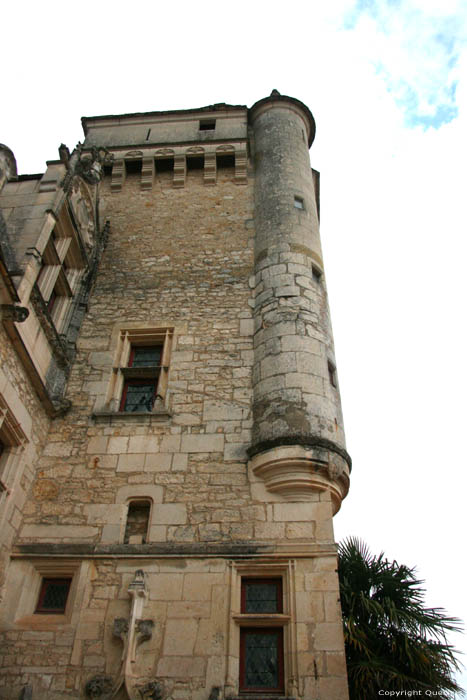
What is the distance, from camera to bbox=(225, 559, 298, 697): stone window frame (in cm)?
582

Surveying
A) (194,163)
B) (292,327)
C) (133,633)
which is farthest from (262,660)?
(194,163)

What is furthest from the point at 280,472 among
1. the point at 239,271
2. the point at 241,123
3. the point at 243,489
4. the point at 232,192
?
the point at 241,123

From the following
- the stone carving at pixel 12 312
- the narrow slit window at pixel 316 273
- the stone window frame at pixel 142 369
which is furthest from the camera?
the narrow slit window at pixel 316 273

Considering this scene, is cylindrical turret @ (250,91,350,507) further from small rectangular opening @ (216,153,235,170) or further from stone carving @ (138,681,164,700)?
stone carving @ (138,681,164,700)

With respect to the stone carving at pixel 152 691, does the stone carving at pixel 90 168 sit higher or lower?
higher

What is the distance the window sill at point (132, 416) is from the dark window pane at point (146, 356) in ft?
3.91

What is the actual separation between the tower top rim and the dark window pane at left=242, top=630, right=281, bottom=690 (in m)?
11.1

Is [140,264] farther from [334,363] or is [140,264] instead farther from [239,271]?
[334,363]

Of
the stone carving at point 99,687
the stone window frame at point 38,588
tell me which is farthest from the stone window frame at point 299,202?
the stone carving at point 99,687

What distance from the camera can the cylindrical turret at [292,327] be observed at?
24.1 ft

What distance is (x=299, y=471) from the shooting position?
709 centimetres

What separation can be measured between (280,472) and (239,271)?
4.30 meters

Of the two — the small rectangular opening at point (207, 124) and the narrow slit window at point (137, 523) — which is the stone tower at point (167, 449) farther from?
the small rectangular opening at point (207, 124)

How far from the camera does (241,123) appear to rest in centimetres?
1399
